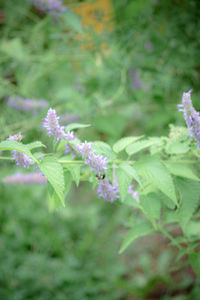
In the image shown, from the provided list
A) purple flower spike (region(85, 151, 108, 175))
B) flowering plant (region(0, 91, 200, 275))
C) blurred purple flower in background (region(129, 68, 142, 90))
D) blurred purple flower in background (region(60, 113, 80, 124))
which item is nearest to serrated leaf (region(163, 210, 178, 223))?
flowering plant (region(0, 91, 200, 275))

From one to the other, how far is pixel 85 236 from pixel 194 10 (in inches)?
50.4

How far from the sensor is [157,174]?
505mm

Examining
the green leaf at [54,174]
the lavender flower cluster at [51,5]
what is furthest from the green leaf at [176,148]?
the lavender flower cluster at [51,5]

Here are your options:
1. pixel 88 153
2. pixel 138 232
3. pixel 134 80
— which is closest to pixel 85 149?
pixel 88 153

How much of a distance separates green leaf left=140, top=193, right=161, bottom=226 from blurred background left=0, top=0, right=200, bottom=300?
0.43 meters

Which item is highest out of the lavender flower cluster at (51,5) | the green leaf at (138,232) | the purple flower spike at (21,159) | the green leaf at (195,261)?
the lavender flower cluster at (51,5)

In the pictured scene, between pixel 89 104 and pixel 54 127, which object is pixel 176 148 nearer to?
pixel 54 127

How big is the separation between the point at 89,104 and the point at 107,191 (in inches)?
30.8

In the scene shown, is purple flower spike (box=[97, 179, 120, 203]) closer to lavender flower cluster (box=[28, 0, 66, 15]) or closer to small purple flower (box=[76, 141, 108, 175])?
small purple flower (box=[76, 141, 108, 175])

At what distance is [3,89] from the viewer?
1316 mm

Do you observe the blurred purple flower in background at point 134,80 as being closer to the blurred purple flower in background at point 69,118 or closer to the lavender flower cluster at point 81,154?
the blurred purple flower in background at point 69,118

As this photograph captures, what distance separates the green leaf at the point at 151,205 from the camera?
548 mm

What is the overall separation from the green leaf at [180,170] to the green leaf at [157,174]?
0.16 feet

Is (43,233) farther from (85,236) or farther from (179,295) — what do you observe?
(179,295)
